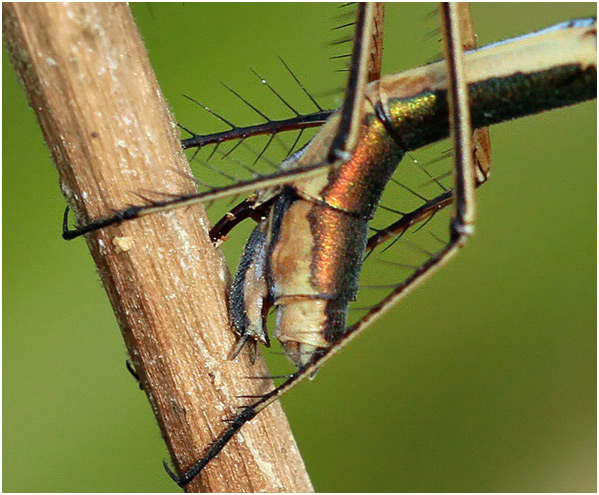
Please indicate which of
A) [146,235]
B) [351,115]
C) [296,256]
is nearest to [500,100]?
[351,115]

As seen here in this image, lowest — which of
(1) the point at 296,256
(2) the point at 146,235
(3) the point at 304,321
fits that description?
(3) the point at 304,321

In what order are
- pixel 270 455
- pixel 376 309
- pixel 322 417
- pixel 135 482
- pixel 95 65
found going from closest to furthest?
pixel 95 65 < pixel 376 309 < pixel 270 455 < pixel 135 482 < pixel 322 417

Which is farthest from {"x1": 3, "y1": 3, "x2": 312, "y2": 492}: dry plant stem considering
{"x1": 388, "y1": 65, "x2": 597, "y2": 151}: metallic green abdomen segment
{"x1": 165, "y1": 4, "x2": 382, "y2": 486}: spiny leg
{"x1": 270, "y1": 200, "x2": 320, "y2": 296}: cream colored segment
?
{"x1": 388, "y1": 65, "x2": 597, "y2": 151}: metallic green abdomen segment

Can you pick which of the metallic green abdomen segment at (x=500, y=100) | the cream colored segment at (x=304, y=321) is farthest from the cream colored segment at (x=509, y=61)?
the cream colored segment at (x=304, y=321)

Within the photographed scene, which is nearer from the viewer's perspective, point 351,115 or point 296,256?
point 351,115

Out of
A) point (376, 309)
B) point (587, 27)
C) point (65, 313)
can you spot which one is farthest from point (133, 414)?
point (587, 27)

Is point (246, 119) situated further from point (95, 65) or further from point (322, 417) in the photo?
point (95, 65)

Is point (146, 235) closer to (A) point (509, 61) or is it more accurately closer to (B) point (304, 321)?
(B) point (304, 321)

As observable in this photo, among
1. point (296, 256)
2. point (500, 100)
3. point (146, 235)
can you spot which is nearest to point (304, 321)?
point (296, 256)

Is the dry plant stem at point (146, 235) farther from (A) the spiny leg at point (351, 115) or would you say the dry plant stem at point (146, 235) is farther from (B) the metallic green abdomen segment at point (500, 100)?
(B) the metallic green abdomen segment at point (500, 100)

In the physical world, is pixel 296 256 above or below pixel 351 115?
below
